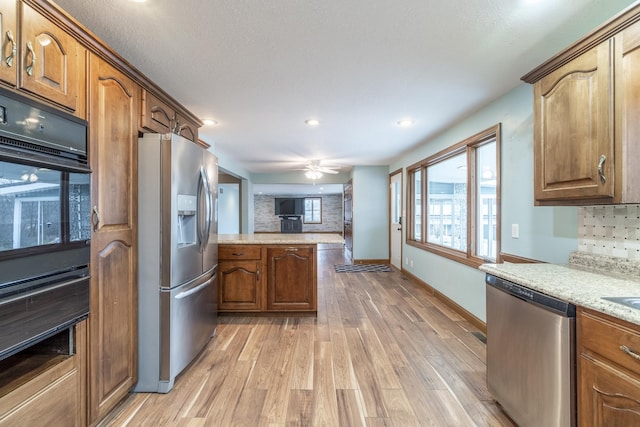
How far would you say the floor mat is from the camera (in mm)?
5798

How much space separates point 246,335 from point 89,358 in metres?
1.53

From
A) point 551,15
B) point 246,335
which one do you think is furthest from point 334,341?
point 551,15

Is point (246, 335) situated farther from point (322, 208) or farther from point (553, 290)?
point (322, 208)

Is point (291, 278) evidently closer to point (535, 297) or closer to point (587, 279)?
point (535, 297)

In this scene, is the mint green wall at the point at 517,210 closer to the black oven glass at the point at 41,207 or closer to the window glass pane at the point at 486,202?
the window glass pane at the point at 486,202

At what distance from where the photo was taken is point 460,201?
12.6 feet

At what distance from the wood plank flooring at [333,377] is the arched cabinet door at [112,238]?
315mm

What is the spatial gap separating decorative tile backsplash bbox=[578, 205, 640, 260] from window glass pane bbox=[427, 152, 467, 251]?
5.81 feet

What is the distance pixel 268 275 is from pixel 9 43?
2.68 meters

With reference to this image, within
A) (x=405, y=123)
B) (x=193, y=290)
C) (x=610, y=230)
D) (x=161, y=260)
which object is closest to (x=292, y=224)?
(x=405, y=123)

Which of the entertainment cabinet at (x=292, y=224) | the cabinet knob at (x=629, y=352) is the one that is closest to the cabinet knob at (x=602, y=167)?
the cabinet knob at (x=629, y=352)

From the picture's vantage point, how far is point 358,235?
6457 millimetres

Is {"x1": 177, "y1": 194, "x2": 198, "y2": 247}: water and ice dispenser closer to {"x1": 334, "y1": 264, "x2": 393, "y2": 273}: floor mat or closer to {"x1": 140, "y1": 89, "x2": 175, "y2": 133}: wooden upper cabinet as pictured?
{"x1": 140, "y1": 89, "x2": 175, "y2": 133}: wooden upper cabinet

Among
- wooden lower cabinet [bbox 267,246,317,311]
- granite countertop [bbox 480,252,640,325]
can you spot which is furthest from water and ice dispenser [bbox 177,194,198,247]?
granite countertop [bbox 480,252,640,325]
